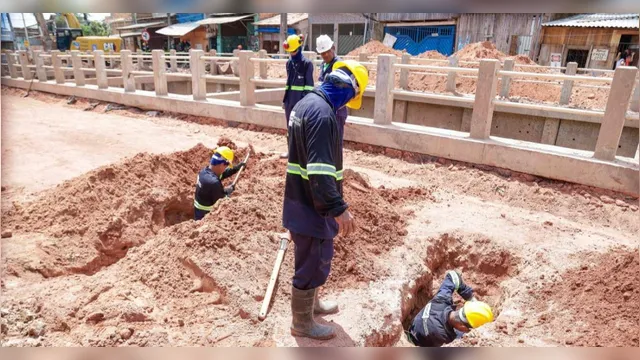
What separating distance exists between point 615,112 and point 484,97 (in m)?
1.63

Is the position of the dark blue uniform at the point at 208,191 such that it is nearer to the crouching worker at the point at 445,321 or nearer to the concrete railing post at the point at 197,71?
the crouching worker at the point at 445,321

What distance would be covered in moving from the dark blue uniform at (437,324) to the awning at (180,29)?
1132 inches

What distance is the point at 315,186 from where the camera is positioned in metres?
2.37

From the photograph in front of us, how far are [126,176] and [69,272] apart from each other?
5.51 feet

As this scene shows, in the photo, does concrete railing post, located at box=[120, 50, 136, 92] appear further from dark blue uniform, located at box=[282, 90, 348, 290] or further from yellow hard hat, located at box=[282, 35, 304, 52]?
dark blue uniform, located at box=[282, 90, 348, 290]

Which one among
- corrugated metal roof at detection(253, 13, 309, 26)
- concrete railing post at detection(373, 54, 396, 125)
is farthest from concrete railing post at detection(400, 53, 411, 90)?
corrugated metal roof at detection(253, 13, 309, 26)

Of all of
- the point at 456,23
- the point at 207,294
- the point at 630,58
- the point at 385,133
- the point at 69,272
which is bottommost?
the point at 69,272

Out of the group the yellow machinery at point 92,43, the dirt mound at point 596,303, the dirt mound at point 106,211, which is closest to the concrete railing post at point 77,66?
the dirt mound at point 106,211

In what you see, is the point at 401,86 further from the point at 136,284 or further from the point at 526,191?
the point at 136,284

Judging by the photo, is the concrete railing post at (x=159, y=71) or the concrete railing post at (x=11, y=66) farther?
the concrete railing post at (x=11, y=66)

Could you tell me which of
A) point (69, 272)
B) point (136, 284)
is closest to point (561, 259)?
point (136, 284)

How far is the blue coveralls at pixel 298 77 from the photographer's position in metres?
6.09

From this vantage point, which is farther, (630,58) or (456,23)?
(456,23)

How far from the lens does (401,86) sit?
1219 cm
